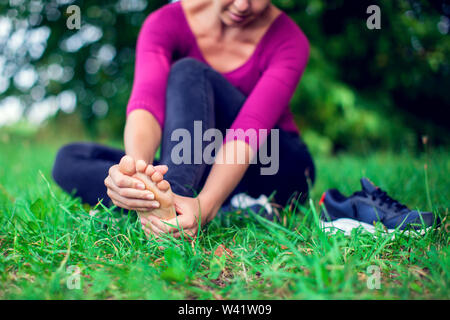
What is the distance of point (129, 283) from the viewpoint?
73 centimetres

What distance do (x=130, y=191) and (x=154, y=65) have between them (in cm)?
61

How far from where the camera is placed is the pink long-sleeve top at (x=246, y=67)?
1200 mm

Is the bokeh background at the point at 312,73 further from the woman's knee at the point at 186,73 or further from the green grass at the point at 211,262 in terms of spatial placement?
the green grass at the point at 211,262

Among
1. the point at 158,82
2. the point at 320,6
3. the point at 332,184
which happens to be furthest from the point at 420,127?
the point at 158,82

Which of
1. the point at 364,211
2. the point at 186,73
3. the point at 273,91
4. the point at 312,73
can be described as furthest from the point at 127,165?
the point at 312,73

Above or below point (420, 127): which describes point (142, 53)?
above

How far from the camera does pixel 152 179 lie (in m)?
0.86

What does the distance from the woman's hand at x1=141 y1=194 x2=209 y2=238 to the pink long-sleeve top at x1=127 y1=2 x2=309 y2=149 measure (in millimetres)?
296

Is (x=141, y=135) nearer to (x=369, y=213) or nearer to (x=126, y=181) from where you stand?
(x=126, y=181)

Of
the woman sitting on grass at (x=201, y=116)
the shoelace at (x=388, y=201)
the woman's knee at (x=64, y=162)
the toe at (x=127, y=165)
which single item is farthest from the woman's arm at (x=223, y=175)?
the woman's knee at (x=64, y=162)

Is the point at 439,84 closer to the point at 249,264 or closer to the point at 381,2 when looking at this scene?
the point at 381,2

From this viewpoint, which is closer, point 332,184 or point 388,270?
point 388,270

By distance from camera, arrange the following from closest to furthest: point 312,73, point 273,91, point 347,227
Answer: point 347,227
point 273,91
point 312,73

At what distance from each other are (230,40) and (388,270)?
1101mm
